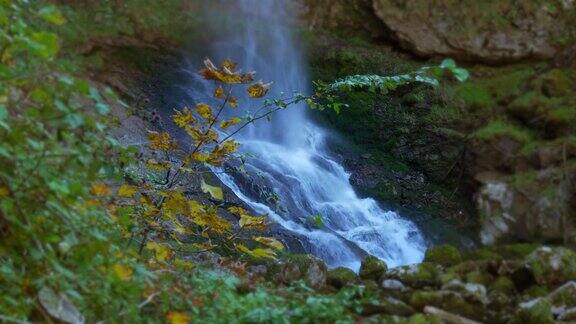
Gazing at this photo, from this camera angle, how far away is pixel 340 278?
458 centimetres

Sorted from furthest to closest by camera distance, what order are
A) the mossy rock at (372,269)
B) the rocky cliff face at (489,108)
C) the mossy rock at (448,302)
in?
the rocky cliff face at (489,108)
the mossy rock at (372,269)
the mossy rock at (448,302)

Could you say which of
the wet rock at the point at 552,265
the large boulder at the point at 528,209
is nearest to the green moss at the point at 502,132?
the large boulder at the point at 528,209

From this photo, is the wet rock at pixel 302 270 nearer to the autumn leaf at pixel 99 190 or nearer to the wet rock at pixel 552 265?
the wet rock at pixel 552 265

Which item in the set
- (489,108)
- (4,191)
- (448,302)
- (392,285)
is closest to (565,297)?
(448,302)

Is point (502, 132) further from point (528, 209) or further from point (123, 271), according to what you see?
point (123, 271)

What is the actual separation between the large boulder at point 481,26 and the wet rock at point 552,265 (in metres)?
5.70

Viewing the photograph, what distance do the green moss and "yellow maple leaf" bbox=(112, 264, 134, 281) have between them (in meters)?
7.46

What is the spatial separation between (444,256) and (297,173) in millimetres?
2777

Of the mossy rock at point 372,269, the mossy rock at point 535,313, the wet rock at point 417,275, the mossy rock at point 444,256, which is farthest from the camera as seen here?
the mossy rock at point 444,256

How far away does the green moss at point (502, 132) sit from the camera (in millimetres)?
8445

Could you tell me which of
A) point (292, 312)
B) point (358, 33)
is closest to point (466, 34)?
point (358, 33)

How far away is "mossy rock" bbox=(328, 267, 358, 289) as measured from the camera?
4527 mm

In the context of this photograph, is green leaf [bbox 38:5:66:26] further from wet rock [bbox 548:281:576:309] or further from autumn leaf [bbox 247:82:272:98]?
wet rock [bbox 548:281:576:309]

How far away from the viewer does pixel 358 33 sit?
36.0 ft
